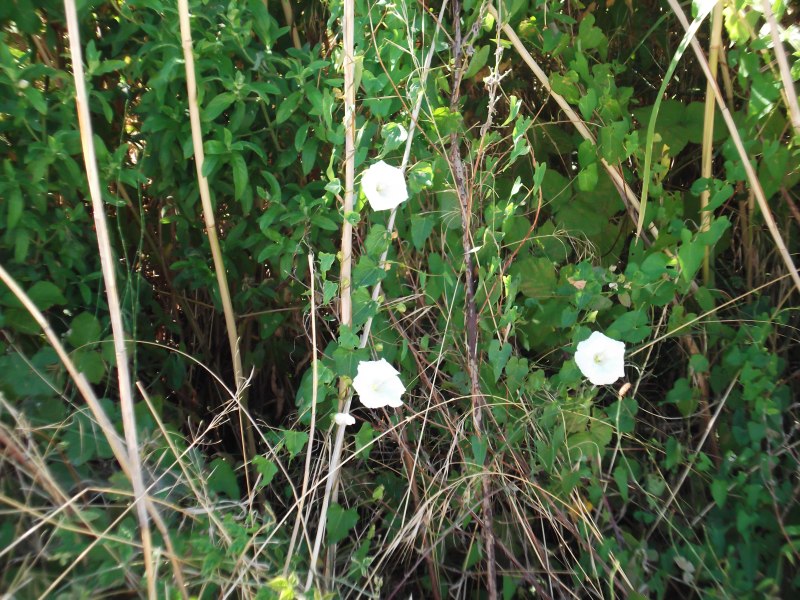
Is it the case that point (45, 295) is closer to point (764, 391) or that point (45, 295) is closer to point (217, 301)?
point (217, 301)

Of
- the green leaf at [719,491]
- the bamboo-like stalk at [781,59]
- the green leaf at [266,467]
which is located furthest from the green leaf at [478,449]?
the bamboo-like stalk at [781,59]

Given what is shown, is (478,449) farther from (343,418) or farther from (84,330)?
(84,330)

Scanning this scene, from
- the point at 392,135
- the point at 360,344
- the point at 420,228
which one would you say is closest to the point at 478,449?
the point at 360,344

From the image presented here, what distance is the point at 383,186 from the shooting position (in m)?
1.34

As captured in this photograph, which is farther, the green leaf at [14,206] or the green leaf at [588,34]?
the green leaf at [588,34]

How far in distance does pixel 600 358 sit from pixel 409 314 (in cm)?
37

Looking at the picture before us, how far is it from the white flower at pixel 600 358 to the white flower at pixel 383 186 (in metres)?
0.43

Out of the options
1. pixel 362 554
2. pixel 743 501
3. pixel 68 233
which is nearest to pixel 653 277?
pixel 743 501

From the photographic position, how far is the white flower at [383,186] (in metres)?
1.31

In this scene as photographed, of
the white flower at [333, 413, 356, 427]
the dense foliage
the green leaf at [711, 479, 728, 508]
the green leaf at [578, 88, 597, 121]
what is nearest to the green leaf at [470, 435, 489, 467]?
the dense foliage

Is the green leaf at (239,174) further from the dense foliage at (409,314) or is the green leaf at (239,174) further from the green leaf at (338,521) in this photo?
the green leaf at (338,521)

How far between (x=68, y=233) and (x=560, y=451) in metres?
1.07

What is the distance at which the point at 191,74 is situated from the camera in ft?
4.41

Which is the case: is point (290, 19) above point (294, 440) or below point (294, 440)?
above
